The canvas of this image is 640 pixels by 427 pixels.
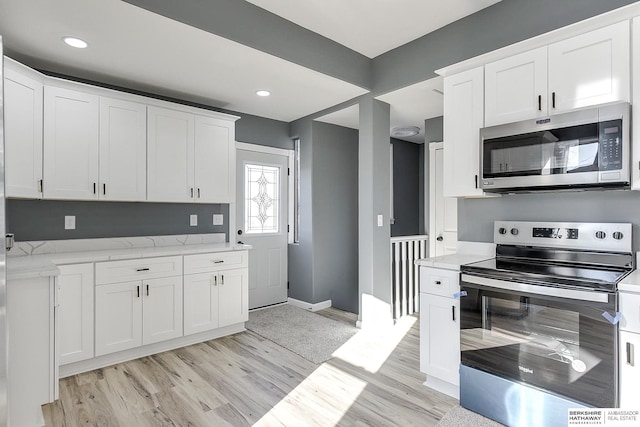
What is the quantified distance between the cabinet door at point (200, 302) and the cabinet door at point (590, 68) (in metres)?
3.05

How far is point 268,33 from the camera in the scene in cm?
271

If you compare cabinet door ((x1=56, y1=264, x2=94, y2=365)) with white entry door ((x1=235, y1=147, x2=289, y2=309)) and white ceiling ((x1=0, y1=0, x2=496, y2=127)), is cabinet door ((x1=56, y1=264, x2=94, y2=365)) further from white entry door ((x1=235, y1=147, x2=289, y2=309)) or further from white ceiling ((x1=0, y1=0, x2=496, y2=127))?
white entry door ((x1=235, y1=147, x2=289, y2=309))

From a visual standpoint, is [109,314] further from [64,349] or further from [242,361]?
[242,361]

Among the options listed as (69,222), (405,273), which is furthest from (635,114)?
(69,222)

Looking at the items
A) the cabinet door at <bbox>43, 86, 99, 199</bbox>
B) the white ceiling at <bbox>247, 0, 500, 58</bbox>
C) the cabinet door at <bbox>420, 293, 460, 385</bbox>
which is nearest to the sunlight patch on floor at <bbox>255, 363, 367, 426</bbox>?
the cabinet door at <bbox>420, 293, 460, 385</bbox>

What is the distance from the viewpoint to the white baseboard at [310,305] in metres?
4.41

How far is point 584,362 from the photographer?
67.6 inches

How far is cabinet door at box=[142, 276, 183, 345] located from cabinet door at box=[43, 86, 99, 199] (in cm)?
95

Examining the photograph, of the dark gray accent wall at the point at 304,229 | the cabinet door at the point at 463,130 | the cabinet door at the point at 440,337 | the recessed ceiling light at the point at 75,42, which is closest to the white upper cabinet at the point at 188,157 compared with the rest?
the recessed ceiling light at the point at 75,42

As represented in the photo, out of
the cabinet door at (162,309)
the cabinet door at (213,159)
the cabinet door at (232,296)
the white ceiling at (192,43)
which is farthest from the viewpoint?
the cabinet door at (213,159)

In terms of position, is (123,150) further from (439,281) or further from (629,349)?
(629,349)

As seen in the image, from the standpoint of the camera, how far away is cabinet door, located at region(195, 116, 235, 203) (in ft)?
11.8

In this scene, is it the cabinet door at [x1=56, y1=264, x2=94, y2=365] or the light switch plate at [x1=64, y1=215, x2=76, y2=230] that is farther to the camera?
the light switch plate at [x1=64, y1=215, x2=76, y2=230]

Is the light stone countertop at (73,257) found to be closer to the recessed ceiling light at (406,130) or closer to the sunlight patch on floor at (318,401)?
the sunlight patch on floor at (318,401)
